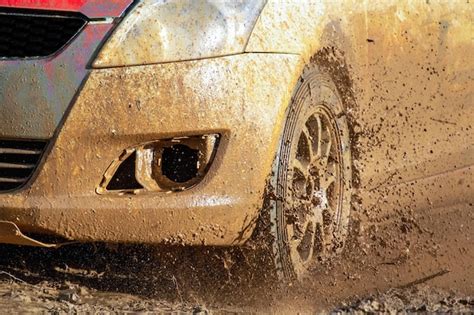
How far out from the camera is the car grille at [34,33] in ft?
13.7

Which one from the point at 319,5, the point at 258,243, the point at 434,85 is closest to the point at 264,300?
the point at 258,243

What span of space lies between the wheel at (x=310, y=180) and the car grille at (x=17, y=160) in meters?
0.95

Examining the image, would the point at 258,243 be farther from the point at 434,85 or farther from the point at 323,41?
the point at 434,85

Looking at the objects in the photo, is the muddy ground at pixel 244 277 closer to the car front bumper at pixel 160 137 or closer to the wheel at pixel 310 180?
the wheel at pixel 310 180

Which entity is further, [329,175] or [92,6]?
[329,175]

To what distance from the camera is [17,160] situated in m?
4.29

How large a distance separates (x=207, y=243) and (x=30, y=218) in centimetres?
69

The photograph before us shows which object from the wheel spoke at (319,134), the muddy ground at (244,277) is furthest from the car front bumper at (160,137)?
the wheel spoke at (319,134)

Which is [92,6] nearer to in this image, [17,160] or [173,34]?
[173,34]

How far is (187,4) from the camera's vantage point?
4211mm

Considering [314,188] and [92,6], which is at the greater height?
[92,6]

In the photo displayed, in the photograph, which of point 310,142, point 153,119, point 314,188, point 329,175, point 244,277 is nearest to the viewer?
point 153,119

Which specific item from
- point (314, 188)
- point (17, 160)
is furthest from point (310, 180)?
point (17, 160)

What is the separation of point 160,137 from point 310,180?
3.35 feet
